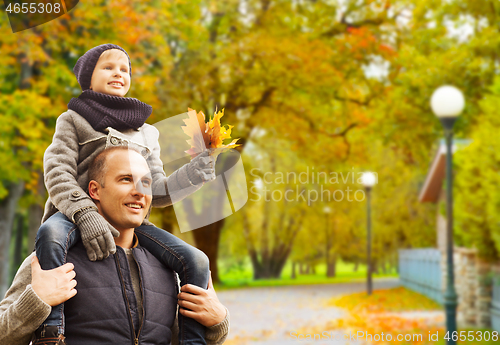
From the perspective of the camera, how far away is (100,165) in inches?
79.3

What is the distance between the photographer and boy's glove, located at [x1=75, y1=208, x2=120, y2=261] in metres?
1.86

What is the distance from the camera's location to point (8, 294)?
1.98m

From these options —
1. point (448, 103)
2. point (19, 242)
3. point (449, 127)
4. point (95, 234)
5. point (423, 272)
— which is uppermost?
point (448, 103)

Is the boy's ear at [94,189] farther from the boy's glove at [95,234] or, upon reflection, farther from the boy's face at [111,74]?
the boy's face at [111,74]

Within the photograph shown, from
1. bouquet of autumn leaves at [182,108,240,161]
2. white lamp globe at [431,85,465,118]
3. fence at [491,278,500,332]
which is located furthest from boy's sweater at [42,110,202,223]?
fence at [491,278,500,332]

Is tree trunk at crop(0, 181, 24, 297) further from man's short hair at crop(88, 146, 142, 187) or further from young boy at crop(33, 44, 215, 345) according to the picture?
man's short hair at crop(88, 146, 142, 187)

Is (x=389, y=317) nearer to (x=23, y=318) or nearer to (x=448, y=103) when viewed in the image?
(x=448, y=103)

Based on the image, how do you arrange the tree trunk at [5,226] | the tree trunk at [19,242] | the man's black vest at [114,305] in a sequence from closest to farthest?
the man's black vest at [114,305]
the tree trunk at [5,226]
the tree trunk at [19,242]

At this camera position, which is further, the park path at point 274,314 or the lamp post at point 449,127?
the park path at point 274,314

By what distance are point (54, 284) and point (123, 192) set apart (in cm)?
41

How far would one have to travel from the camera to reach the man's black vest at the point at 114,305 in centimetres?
183

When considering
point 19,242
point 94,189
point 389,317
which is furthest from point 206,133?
point 19,242

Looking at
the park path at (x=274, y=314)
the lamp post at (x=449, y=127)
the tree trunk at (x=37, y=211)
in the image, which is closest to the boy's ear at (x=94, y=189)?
the lamp post at (x=449, y=127)

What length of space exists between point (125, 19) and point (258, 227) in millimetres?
22203
